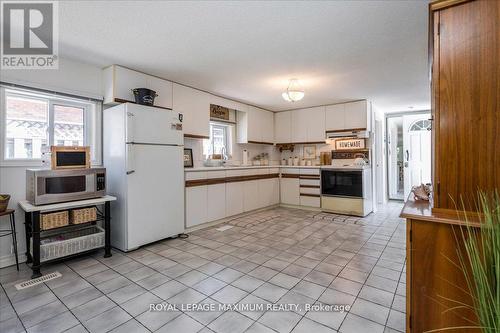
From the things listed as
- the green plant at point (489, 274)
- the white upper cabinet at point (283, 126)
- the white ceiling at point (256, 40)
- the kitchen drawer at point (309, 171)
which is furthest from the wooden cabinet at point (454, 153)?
the white upper cabinet at point (283, 126)

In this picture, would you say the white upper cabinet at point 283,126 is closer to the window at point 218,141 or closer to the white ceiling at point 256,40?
the window at point 218,141

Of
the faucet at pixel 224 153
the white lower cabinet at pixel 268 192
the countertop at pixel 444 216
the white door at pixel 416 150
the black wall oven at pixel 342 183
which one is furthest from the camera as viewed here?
the white door at pixel 416 150

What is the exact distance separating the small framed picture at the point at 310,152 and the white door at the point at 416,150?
8.27ft

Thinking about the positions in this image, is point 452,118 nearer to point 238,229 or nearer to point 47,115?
point 238,229

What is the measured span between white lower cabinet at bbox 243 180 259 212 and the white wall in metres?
3.08

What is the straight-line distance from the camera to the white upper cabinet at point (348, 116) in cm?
499

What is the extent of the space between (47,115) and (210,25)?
238 cm

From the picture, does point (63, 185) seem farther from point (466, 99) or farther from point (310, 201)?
point (310, 201)

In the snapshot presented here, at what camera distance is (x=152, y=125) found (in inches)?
129

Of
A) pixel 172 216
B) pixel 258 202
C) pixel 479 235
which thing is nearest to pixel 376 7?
pixel 479 235

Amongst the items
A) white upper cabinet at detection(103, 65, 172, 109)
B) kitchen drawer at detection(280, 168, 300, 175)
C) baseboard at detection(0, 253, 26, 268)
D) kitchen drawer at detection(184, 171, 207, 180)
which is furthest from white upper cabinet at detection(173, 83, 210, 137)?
baseboard at detection(0, 253, 26, 268)

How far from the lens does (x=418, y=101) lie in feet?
→ 17.5

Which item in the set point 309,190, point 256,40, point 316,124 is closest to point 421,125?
point 316,124

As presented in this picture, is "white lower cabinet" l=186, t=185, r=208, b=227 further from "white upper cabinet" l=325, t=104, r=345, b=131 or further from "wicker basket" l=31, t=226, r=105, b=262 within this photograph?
"white upper cabinet" l=325, t=104, r=345, b=131
